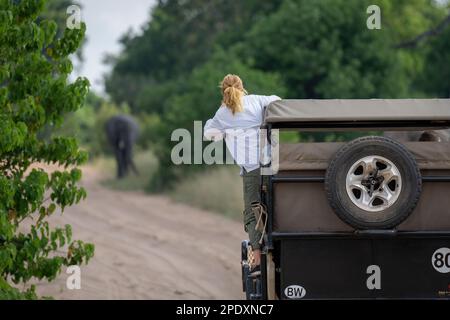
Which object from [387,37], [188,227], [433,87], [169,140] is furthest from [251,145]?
[433,87]

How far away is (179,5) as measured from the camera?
4031cm

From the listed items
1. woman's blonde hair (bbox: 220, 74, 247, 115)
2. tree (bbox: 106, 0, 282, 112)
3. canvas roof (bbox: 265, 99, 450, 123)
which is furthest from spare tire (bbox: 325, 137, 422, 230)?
tree (bbox: 106, 0, 282, 112)

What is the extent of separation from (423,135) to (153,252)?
716 centimetres

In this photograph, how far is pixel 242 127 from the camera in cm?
827

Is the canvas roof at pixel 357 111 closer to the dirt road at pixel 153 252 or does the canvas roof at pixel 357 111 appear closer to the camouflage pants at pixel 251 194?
the camouflage pants at pixel 251 194

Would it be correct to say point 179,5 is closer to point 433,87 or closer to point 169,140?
point 433,87

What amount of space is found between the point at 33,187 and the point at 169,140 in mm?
17241

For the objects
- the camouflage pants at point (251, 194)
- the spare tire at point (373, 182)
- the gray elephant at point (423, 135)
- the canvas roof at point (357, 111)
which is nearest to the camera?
the spare tire at point (373, 182)

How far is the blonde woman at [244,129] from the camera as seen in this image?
26.7ft

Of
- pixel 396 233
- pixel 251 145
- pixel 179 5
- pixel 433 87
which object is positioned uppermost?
pixel 179 5

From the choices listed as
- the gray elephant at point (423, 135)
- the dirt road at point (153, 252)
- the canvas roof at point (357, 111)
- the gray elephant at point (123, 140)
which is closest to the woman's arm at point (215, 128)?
the canvas roof at point (357, 111)

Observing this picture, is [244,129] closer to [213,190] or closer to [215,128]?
[215,128]

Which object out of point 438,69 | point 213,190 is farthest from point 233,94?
point 438,69

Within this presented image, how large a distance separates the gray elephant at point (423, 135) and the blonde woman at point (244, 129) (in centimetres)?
134
